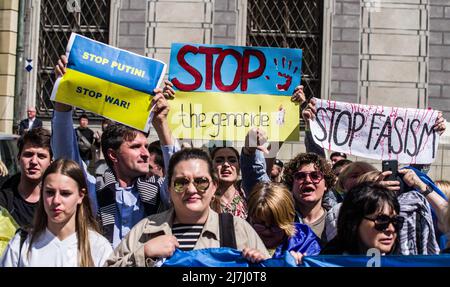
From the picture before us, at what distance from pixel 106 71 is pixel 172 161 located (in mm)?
1512

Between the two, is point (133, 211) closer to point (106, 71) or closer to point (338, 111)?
point (106, 71)

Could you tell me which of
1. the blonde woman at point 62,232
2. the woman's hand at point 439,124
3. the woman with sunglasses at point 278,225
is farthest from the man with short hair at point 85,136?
the blonde woman at point 62,232

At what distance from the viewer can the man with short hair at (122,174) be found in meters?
5.70

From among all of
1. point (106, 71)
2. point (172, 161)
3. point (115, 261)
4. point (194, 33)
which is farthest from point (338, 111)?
point (194, 33)

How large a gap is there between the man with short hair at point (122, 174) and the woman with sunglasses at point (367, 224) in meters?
1.26

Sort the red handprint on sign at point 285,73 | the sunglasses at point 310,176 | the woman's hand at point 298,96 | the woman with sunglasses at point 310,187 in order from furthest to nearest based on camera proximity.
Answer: the red handprint on sign at point 285,73 < the woman's hand at point 298,96 < the sunglasses at point 310,176 < the woman with sunglasses at point 310,187

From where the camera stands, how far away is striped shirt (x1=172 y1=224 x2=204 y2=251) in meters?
4.81

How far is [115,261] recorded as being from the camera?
180 inches

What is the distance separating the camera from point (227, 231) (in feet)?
15.8

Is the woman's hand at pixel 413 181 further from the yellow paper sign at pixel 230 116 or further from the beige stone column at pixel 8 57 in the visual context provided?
the beige stone column at pixel 8 57

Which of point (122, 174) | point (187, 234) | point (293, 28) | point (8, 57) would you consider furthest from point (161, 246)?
point (8, 57)

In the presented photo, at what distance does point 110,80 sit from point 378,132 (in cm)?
246

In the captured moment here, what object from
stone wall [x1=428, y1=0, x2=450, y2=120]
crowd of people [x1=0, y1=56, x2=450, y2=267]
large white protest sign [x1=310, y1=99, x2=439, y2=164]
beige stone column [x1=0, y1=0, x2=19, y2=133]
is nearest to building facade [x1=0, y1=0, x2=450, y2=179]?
stone wall [x1=428, y1=0, x2=450, y2=120]

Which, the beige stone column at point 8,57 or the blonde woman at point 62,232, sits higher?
the beige stone column at point 8,57
